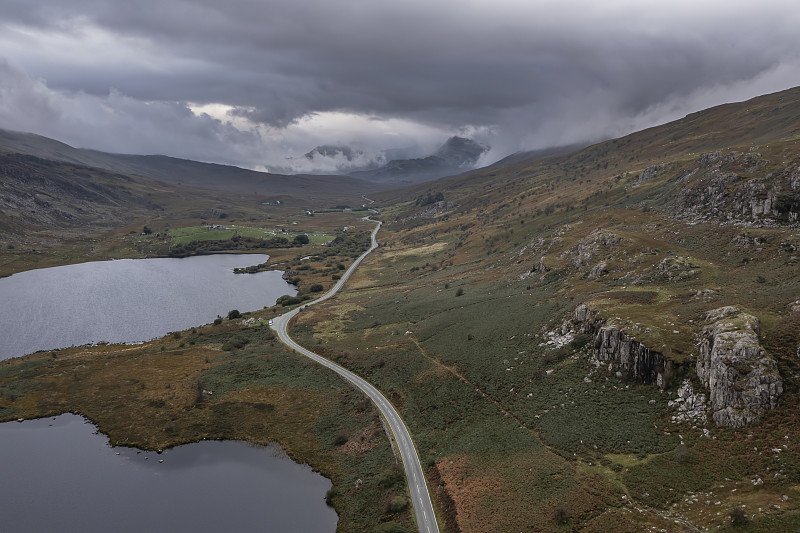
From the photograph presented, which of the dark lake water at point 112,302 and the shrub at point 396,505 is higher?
the dark lake water at point 112,302

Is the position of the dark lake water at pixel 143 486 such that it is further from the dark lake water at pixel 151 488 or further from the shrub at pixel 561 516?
the shrub at pixel 561 516

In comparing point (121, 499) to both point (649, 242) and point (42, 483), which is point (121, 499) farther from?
point (649, 242)

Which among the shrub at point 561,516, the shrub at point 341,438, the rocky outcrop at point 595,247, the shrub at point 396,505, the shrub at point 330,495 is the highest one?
the rocky outcrop at point 595,247

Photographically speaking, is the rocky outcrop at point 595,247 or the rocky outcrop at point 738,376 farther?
the rocky outcrop at point 595,247

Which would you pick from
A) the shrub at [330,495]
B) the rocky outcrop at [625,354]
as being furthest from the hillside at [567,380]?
the shrub at [330,495]

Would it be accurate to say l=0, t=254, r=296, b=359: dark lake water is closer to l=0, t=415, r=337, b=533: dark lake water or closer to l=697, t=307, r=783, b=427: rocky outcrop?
l=0, t=415, r=337, b=533: dark lake water

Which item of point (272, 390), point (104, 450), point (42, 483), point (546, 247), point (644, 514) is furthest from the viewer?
point (546, 247)

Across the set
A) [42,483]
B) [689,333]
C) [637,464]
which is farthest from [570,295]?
[42,483]

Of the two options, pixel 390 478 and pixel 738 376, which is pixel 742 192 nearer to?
pixel 738 376

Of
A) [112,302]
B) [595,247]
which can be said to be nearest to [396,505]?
[595,247]
